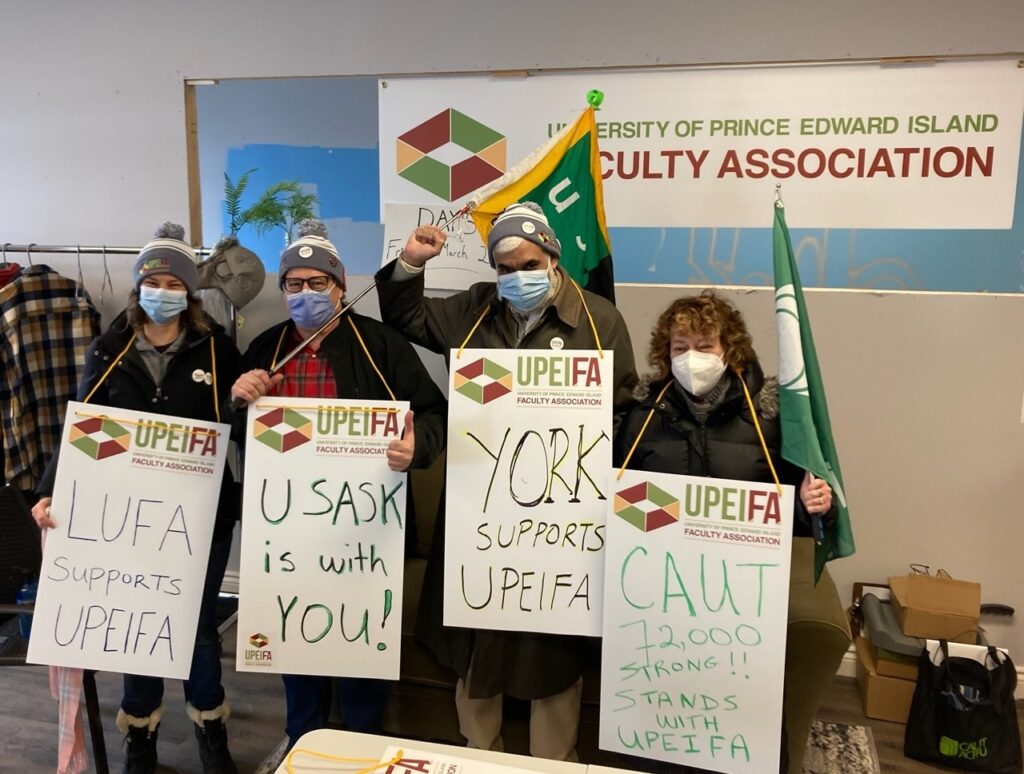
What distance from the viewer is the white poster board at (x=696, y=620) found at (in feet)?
4.53

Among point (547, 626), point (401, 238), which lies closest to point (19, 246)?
point (401, 238)

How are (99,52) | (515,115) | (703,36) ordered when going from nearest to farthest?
(703,36) → (515,115) → (99,52)

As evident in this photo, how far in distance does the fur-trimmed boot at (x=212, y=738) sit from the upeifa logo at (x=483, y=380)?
Answer: 3.97 ft

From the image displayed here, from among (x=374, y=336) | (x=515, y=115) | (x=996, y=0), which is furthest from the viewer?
(x=515, y=115)

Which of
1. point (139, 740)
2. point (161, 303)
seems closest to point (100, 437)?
point (161, 303)

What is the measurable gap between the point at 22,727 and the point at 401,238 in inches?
80.9

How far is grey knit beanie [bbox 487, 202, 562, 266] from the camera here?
160 centimetres

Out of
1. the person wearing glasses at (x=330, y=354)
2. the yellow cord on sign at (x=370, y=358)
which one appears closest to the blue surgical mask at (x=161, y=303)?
the person wearing glasses at (x=330, y=354)

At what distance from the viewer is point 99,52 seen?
2.91m

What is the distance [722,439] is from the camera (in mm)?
1517

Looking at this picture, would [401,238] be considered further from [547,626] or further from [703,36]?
[547,626]

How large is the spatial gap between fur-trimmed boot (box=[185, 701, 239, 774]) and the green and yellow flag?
156 cm

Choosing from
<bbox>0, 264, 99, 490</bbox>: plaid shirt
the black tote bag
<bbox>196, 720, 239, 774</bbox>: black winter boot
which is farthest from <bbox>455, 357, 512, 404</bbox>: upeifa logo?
<bbox>0, 264, 99, 490</bbox>: plaid shirt

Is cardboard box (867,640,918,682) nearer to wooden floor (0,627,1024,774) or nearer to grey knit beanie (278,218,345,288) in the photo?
wooden floor (0,627,1024,774)
